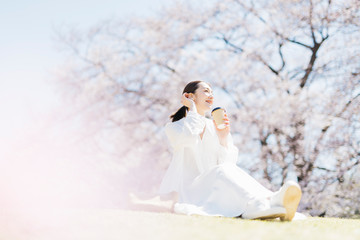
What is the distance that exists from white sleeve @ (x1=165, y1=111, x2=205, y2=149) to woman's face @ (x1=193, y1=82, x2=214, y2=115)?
0.19 metres

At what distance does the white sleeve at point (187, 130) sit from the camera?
3291 millimetres

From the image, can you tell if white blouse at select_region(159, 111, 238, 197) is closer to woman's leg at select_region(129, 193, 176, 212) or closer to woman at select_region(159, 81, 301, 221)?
woman at select_region(159, 81, 301, 221)

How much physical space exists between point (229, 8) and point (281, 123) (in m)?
3.08

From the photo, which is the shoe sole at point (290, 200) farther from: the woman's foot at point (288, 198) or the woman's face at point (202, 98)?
the woman's face at point (202, 98)

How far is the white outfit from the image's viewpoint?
2.83 m

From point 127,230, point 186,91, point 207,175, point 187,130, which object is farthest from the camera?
point 186,91

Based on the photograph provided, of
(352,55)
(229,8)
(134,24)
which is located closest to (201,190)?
(352,55)

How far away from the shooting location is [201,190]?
3.16m

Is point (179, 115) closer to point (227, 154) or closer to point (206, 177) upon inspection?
point (227, 154)

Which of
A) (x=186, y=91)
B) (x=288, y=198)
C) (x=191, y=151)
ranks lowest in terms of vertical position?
(x=288, y=198)

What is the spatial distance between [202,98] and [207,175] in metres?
0.79

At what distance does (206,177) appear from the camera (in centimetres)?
314

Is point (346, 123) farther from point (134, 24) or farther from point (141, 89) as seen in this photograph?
point (134, 24)

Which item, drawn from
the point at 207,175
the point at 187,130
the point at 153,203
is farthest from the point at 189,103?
the point at 153,203
